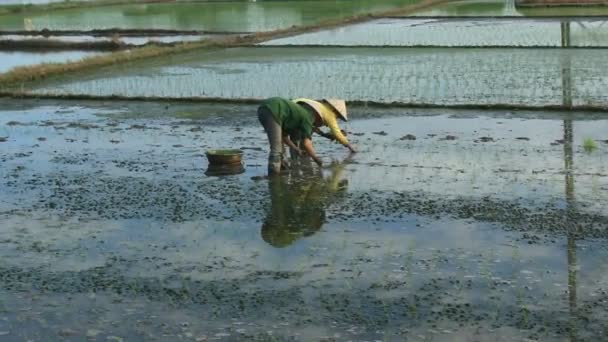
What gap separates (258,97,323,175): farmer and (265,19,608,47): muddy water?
962 cm

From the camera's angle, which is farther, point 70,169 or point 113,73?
point 113,73

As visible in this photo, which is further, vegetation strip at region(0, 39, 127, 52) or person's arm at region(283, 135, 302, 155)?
vegetation strip at region(0, 39, 127, 52)

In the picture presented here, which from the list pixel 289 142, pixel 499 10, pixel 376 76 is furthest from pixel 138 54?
pixel 499 10

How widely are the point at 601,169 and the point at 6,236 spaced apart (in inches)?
171

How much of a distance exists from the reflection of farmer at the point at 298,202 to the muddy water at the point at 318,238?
0.02 m

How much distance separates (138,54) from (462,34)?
660 centimetres

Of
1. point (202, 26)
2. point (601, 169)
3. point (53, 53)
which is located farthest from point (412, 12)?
point (601, 169)

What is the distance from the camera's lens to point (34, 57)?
1812 centimetres

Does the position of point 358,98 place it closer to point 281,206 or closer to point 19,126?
point 19,126

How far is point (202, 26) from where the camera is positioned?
23406 millimetres

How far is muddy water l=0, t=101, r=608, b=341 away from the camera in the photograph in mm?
4039

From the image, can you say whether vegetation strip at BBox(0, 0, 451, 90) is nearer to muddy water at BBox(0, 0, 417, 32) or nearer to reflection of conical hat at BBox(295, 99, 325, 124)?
muddy water at BBox(0, 0, 417, 32)

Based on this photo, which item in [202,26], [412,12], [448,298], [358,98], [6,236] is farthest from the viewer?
[412,12]

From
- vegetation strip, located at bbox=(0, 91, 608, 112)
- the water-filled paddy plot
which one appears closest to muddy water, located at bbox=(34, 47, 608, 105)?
the water-filled paddy plot
